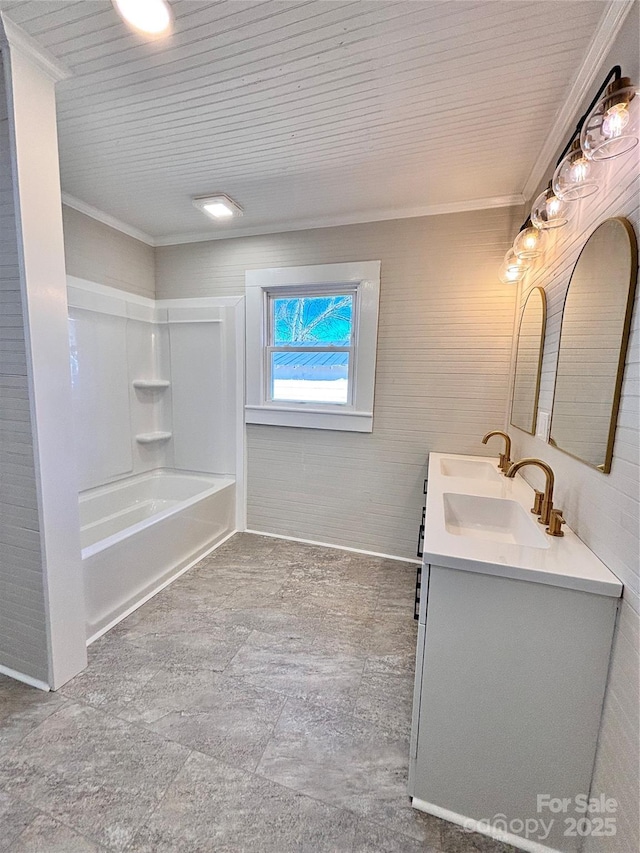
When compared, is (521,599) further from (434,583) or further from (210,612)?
(210,612)

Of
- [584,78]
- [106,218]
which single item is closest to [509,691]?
[584,78]

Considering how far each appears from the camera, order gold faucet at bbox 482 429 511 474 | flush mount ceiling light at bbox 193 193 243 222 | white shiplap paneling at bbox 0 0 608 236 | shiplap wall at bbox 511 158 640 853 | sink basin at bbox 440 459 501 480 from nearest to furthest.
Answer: shiplap wall at bbox 511 158 640 853
white shiplap paneling at bbox 0 0 608 236
gold faucet at bbox 482 429 511 474
sink basin at bbox 440 459 501 480
flush mount ceiling light at bbox 193 193 243 222

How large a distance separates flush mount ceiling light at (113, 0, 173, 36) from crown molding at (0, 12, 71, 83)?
0.39m

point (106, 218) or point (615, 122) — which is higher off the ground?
point (106, 218)

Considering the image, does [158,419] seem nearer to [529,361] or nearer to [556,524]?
[529,361]

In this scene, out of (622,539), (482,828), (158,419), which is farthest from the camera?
(158,419)

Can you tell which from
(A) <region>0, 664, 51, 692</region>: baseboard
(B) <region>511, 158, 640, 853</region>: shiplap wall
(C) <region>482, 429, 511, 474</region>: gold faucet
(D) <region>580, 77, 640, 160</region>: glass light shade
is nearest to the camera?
(B) <region>511, 158, 640, 853</region>: shiplap wall

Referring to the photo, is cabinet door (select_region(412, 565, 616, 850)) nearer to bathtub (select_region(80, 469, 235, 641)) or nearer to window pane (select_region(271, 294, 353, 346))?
bathtub (select_region(80, 469, 235, 641))

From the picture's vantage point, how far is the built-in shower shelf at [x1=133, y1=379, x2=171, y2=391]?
304 centimetres

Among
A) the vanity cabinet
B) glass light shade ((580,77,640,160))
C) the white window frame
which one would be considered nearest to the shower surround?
the white window frame

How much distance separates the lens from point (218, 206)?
7.76 feet

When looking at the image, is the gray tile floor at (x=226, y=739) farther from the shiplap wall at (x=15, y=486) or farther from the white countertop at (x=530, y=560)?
the white countertop at (x=530, y=560)

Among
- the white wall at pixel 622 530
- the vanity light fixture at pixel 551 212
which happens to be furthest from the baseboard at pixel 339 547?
the vanity light fixture at pixel 551 212

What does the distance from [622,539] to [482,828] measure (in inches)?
40.1
